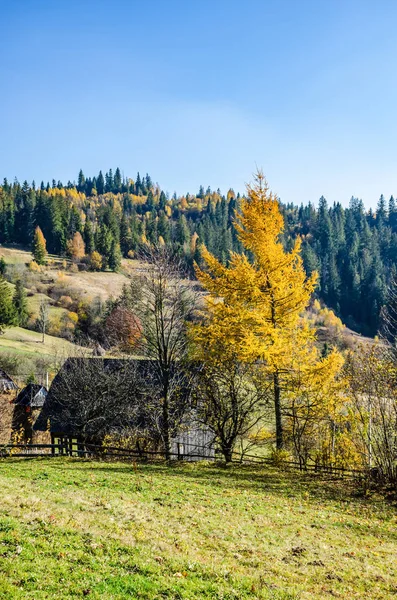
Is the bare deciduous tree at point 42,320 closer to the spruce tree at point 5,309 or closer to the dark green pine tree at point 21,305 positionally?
the dark green pine tree at point 21,305

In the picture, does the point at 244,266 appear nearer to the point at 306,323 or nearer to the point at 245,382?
the point at 306,323

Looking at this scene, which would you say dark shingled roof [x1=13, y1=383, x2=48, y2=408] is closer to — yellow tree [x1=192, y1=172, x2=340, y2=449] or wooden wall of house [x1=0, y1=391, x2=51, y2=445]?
wooden wall of house [x1=0, y1=391, x2=51, y2=445]

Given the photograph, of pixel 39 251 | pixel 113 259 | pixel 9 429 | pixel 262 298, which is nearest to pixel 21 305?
pixel 39 251

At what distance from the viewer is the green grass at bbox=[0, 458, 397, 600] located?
671 cm

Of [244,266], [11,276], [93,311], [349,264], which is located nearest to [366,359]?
[244,266]

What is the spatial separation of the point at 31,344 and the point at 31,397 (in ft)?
112

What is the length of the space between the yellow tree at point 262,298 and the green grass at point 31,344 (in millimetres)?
47061

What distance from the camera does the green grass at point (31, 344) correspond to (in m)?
64.9

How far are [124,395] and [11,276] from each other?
8613cm

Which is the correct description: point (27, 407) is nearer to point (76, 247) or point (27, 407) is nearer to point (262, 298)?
point (262, 298)

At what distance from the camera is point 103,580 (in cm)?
663

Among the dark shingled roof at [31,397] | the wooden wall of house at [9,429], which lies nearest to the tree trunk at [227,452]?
the wooden wall of house at [9,429]

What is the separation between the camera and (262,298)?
62.7 feet

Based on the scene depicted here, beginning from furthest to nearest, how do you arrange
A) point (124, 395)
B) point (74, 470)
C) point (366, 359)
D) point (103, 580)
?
point (124, 395), point (74, 470), point (366, 359), point (103, 580)
